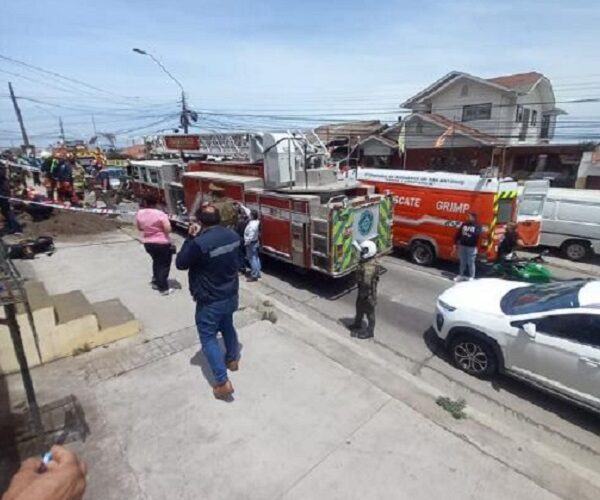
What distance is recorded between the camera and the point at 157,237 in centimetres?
677

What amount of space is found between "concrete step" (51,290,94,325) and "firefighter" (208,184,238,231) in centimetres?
276

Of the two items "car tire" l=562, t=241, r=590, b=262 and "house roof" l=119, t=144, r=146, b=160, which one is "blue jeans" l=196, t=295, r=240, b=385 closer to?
"car tire" l=562, t=241, r=590, b=262

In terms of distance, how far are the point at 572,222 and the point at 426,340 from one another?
8.03 m

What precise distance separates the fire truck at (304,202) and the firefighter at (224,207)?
13 centimetres

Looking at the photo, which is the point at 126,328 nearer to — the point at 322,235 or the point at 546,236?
the point at 322,235

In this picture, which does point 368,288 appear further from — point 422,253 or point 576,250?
point 576,250

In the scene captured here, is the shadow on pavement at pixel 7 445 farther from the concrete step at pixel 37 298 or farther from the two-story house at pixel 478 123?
the two-story house at pixel 478 123

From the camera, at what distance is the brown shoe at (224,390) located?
4.09 meters

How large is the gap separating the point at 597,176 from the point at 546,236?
1195 cm

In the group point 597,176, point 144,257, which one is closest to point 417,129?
point 597,176

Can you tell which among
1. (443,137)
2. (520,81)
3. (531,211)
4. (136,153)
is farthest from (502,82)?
(136,153)

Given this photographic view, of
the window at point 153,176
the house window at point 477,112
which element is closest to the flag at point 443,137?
the house window at point 477,112

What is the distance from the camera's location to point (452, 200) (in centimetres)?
967

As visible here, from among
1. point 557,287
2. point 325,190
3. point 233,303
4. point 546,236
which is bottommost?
point 546,236
